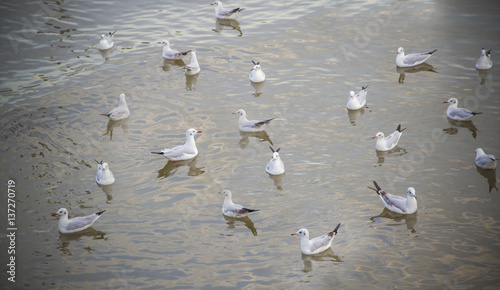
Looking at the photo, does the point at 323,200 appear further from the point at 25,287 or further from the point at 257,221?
the point at 25,287

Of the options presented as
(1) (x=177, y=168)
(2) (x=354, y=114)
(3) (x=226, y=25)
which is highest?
(3) (x=226, y=25)

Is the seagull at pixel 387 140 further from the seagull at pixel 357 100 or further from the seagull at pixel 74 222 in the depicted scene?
the seagull at pixel 74 222

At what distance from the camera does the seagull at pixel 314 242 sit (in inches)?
458

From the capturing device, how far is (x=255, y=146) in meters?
16.7

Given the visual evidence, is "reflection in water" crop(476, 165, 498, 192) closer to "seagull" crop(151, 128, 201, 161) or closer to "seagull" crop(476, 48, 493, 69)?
"seagull" crop(476, 48, 493, 69)

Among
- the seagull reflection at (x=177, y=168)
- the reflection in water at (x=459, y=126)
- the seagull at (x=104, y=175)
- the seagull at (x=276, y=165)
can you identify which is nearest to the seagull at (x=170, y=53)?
the seagull reflection at (x=177, y=168)

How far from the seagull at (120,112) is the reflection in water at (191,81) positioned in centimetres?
301

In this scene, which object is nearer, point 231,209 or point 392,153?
point 231,209

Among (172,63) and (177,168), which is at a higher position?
(172,63)

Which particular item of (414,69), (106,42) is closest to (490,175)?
(414,69)

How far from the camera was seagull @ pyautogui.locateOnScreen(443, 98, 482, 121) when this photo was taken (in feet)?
55.0

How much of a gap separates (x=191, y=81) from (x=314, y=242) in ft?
36.8

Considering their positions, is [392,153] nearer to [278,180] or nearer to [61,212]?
[278,180]

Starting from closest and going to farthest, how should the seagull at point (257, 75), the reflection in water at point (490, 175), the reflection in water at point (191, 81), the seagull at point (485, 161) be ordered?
the reflection in water at point (490, 175), the seagull at point (485, 161), the seagull at point (257, 75), the reflection in water at point (191, 81)
